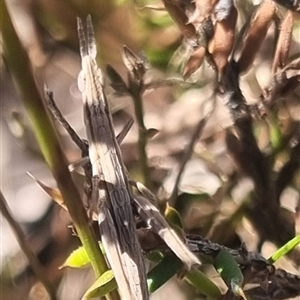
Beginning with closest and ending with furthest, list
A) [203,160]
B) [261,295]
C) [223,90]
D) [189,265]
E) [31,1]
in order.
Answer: [189,265], [261,295], [223,90], [203,160], [31,1]

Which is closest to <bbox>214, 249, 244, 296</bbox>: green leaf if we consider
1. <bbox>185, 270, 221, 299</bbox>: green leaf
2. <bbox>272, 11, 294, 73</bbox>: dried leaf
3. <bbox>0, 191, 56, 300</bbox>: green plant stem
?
<bbox>185, 270, 221, 299</bbox>: green leaf

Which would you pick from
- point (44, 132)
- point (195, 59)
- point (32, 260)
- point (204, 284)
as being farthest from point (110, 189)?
point (32, 260)

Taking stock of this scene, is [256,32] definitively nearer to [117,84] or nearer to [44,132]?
[117,84]

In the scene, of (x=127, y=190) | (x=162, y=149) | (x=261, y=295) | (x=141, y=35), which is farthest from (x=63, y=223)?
(x=127, y=190)

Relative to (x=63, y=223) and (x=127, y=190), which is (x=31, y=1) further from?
(x=127, y=190)

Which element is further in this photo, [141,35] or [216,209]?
[141,35]

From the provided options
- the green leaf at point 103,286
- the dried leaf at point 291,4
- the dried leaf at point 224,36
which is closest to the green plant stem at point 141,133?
the dried leaf at point 224,36

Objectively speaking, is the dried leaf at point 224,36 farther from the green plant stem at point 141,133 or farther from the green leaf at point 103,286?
the green leaf at point 103,286
